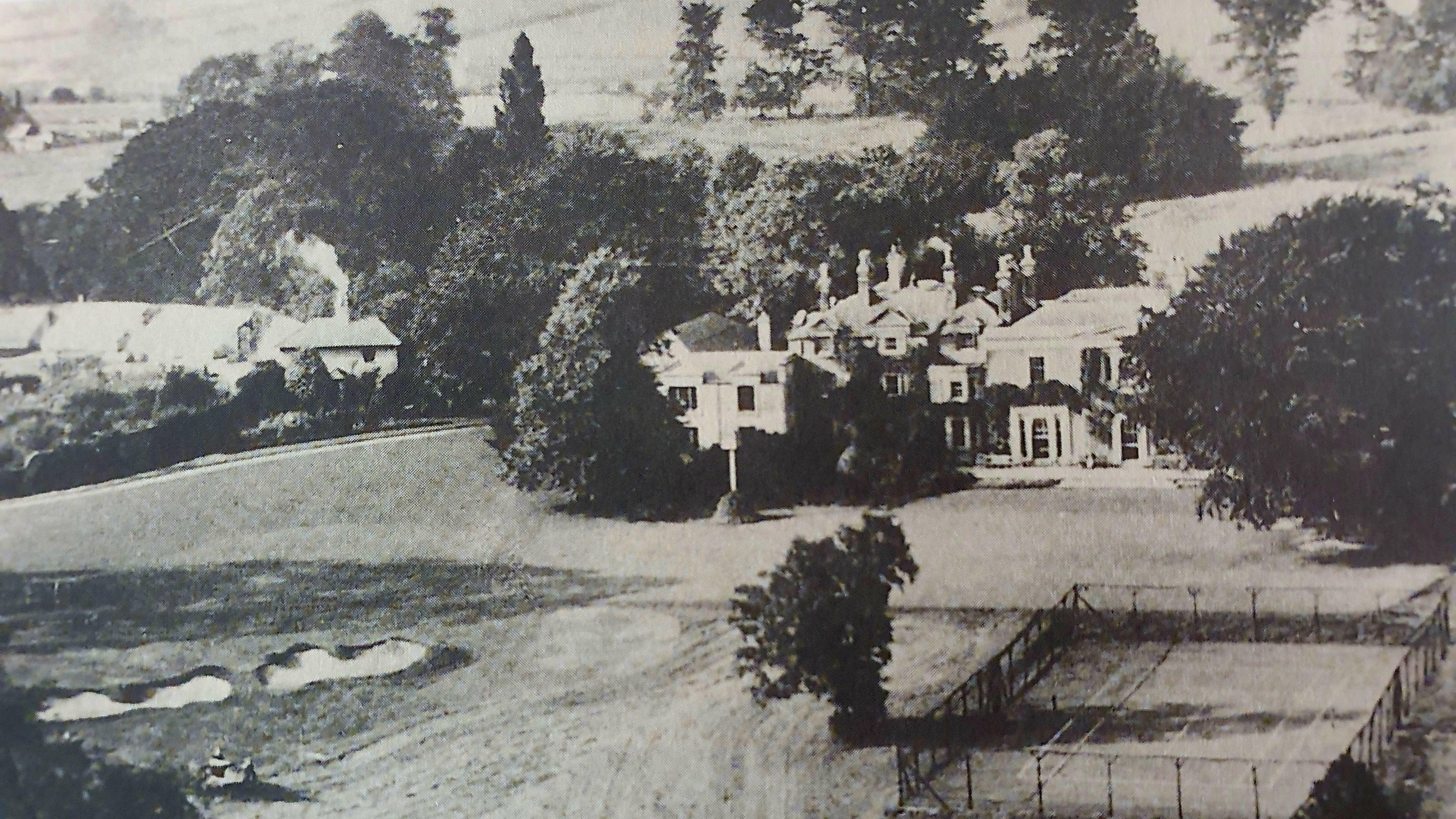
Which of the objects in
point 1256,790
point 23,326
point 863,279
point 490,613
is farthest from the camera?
point 23,326

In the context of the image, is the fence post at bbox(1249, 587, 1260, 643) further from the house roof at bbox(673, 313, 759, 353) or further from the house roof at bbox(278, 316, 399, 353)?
the house roof at bbox(278, 316, 399, 353)

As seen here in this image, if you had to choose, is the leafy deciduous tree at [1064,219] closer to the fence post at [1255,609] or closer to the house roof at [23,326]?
the fence post at [1255,609]

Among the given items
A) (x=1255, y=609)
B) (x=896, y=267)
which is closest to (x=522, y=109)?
(x=896, y=267)

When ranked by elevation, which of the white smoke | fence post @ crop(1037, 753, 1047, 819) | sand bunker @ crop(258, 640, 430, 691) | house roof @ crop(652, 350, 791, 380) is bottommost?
fence post @ crop(1037, 753, 1047, 819)

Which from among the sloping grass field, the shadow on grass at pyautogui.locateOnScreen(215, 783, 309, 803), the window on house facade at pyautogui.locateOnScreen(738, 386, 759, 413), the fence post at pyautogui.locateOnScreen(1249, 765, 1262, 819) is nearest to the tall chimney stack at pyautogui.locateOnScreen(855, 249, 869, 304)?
the window on house facade at pyautogui.locateOnScreen(738, 386, 759, 413)

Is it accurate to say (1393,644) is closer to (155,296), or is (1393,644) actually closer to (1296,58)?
(1296,58)

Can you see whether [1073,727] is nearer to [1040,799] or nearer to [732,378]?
[1040,799]
